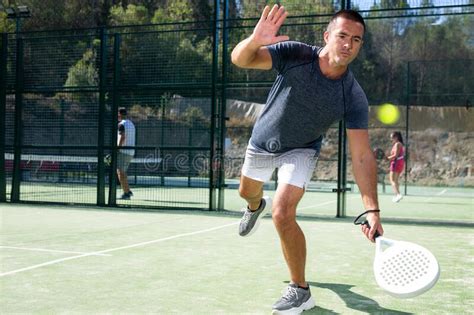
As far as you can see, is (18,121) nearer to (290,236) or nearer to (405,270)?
(290,236)

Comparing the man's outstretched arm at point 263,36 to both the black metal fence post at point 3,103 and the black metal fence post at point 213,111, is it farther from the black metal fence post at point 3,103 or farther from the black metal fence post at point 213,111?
the black metal fence post at point 3,103

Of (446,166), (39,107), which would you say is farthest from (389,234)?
(446,166)

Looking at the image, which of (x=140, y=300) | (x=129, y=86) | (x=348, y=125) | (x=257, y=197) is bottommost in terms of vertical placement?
(x=140, y=300)

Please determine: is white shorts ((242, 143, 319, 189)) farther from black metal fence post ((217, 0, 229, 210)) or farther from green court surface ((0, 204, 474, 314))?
black metal fence post ((217, 0, 229, 210))

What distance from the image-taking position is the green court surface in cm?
409

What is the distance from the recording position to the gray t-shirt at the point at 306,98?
4160 millimetres

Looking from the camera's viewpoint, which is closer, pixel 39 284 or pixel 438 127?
pixel 39 284

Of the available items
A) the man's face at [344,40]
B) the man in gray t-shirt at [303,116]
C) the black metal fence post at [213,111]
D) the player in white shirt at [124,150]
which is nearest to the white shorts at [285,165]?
the man in gray t-shirt at [303,116]

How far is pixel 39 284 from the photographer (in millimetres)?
4578

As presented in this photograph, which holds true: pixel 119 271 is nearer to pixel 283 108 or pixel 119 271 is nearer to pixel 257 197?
pixel 257 197

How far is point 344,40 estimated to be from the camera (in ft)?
12.9

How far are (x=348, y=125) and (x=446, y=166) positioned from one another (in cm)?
2364

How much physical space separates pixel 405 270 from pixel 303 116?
1.29 metres

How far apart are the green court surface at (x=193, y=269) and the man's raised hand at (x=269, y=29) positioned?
1592mm
